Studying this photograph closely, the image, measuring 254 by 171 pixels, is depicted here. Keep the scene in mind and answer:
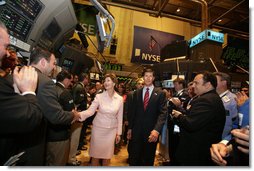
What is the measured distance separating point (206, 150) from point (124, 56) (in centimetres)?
1094

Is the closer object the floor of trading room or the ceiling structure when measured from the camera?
the floor of trading room

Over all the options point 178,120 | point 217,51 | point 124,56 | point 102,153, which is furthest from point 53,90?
point 124,56

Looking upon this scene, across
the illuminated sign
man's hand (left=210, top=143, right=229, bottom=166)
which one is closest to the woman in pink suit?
man's hand (left=210, top=143, right=229, bottom=166)

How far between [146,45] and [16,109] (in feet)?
36.1

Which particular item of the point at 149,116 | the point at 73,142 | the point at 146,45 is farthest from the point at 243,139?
the point at 146,45

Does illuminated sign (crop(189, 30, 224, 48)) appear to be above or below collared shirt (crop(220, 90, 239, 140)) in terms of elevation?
above

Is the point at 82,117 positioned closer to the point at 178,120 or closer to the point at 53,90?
the point at 53,90

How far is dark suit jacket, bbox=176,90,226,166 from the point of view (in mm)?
1896

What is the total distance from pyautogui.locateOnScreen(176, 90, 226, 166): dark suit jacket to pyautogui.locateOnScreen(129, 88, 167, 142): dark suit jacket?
1.77ft

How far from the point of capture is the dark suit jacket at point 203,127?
190 centimetres

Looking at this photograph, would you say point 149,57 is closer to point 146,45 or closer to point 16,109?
point 146,45

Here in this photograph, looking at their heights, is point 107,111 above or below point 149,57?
below

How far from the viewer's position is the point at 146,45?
37.4 ft

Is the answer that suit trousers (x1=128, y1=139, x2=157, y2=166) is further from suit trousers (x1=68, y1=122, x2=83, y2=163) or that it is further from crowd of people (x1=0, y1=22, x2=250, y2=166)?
suit trousers (x1=68, y1=122, x2=83, y2=163)
